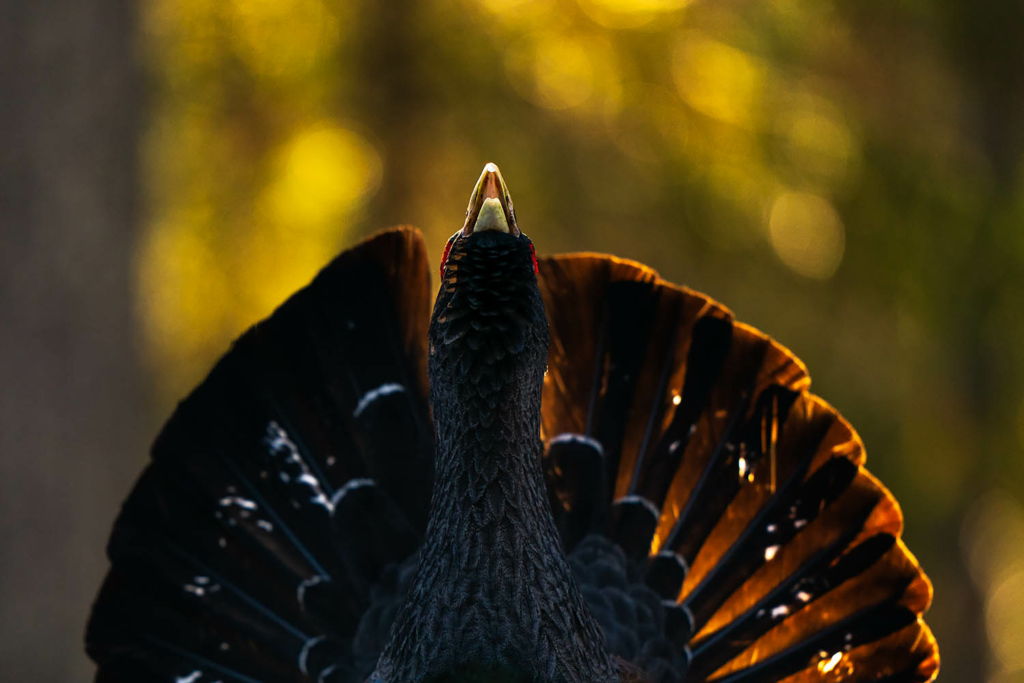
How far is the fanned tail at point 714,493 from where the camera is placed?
3.45 metres

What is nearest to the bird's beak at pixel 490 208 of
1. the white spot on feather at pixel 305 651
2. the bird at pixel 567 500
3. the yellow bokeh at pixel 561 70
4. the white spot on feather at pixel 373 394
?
the bird at pixel 567 500

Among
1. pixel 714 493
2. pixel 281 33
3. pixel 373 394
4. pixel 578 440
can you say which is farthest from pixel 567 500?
pixel 281 33

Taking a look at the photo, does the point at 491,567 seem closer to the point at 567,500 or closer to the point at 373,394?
the point at 567,500

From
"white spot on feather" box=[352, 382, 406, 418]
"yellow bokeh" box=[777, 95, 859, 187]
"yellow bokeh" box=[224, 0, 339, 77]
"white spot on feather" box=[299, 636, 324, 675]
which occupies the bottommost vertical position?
"white spot on feather" box=[299, 636, 324, 675]

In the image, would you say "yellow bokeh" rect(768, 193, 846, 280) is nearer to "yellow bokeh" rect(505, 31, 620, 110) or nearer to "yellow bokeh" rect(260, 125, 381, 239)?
"yellow bokeh" rect(505, 31, 620, 110)

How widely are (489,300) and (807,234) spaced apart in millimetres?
5445

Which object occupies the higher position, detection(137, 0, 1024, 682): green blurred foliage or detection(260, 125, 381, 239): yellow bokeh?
detection(260, 125, 381, 239): yellow bokeh

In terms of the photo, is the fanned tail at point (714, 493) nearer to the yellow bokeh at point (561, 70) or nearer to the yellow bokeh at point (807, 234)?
the yellow bokeh at point (807, 234)

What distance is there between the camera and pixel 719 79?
24.3ft

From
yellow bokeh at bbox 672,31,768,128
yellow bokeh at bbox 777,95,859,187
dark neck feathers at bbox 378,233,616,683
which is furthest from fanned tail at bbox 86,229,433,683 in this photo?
yellow bokeh at bbox 777,95,859,187

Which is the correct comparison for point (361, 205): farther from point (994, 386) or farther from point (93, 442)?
point (994, 386)

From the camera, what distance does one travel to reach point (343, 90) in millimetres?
9219

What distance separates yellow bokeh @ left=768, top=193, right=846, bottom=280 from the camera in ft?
24.2

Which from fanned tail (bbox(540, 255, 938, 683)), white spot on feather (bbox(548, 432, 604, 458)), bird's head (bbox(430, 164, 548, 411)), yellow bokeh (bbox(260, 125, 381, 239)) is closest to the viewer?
bird's head (bbox(430, 164, 548, 411))
